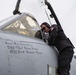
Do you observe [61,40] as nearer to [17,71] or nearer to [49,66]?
[49,66]

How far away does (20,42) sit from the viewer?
227 inches

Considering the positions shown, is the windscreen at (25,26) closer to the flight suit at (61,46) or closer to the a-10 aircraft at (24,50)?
the a-10 aircraft at (24,50)

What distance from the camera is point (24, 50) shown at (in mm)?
5738

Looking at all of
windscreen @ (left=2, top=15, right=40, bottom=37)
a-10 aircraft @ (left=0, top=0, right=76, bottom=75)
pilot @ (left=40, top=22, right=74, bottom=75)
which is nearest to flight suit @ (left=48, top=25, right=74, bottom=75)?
pilot @ (left=40, top=22, right=74, bottom=75)

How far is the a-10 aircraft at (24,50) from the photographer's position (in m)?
5.09

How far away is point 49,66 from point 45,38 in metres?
0.87

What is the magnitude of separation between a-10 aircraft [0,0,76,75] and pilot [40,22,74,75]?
0.40 ft

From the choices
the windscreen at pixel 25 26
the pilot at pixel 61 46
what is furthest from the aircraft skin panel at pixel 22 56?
the pilot at pixel 61 46

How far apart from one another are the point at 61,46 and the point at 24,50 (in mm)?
2089

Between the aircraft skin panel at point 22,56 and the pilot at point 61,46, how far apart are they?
20.6 inches

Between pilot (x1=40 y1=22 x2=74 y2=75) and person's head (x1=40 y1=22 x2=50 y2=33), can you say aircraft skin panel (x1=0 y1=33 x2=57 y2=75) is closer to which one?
pilot (x1=40 y1=22 x2=74 y2=75)

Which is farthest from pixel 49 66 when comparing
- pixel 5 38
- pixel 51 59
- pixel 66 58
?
pixel 5 38

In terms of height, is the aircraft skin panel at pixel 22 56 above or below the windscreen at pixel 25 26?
below

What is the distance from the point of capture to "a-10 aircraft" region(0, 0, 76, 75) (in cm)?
509
